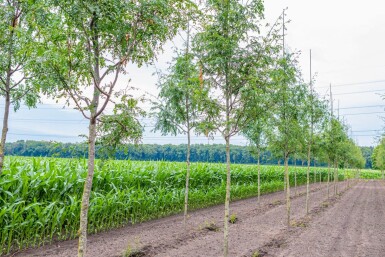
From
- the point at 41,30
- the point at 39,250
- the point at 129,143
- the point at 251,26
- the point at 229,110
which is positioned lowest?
the point at 39,250

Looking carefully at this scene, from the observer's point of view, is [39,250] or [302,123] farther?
[302,123]

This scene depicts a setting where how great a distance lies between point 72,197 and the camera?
817 cm

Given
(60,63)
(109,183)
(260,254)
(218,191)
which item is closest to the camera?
(60,63)

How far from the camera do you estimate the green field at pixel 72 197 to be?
705 centimetres

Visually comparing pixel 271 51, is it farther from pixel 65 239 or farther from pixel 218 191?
pixel 218 191

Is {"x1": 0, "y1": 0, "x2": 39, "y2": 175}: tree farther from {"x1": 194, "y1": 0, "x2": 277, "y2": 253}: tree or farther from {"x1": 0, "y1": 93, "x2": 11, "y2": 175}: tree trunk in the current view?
{"x1": 194, "y1": 0, "x2": 277, "y2": 253}: tree

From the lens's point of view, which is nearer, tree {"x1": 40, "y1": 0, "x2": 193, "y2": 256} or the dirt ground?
tree {"x1": 40, "y1": 0, "x2": 193, "y2": 256}

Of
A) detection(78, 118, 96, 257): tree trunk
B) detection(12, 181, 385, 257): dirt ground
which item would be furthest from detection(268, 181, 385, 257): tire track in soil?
detection(78, 118, 96, 257): tree trunk

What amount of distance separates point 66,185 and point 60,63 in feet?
18.4

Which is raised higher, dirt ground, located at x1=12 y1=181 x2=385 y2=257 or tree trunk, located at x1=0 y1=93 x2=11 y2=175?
tree trunk, located at x1=0 y1=93 x2=11 y2=175

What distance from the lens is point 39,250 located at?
23.2ft

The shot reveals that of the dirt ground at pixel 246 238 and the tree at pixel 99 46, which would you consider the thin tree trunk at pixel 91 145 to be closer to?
the tree at pixel 99 46

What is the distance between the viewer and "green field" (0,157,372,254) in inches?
278

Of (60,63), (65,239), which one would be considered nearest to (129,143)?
(60,63)
